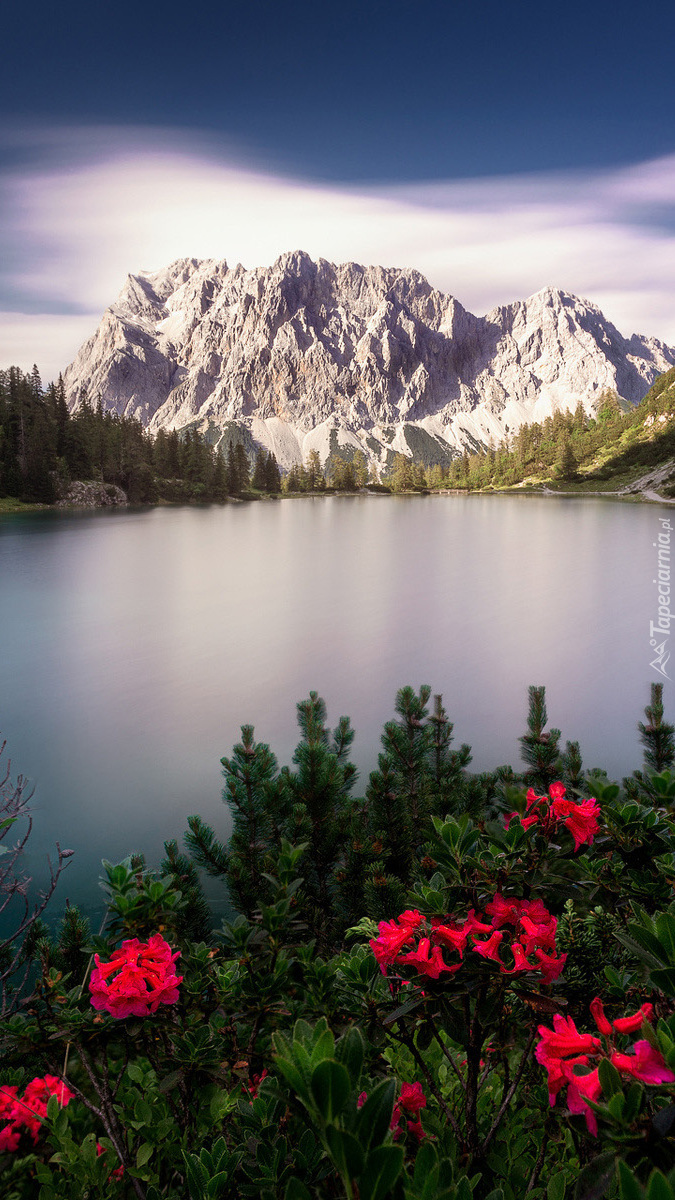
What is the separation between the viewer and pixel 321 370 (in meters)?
181

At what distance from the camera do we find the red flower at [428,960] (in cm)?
92

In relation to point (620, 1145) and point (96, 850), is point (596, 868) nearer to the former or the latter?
point (620, 1145)

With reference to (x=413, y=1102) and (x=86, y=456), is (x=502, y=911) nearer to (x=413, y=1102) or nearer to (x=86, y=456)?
(x=413, y=1102)

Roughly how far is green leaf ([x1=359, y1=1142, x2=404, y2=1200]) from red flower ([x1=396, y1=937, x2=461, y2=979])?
479 millimetres

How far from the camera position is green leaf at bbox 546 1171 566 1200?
30.7 inches

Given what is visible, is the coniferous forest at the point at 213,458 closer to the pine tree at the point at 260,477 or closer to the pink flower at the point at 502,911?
the pine tree at the point at 260,477

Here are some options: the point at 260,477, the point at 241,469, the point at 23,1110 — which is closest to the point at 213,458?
the point at 241,469

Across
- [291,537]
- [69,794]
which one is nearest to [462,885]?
[69,794]

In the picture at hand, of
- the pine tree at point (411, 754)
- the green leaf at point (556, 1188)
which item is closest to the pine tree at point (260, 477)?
the pine tree at point (411, 754)

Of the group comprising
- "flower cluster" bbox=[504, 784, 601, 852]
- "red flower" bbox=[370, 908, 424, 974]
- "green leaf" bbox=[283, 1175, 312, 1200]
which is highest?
"flower cluster" bbox=[504, 784, 601, 852]

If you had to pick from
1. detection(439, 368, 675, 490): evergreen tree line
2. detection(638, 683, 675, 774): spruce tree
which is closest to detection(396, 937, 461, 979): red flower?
detection(638, 683, 675, 774): spruce tree

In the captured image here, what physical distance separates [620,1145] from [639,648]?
703 cm

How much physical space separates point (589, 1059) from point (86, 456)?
4578 centimetres

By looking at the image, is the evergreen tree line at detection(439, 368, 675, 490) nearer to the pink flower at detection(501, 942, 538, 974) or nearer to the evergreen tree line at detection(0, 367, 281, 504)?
the evergreen tree line at detection(0, 367, 281, 504)
